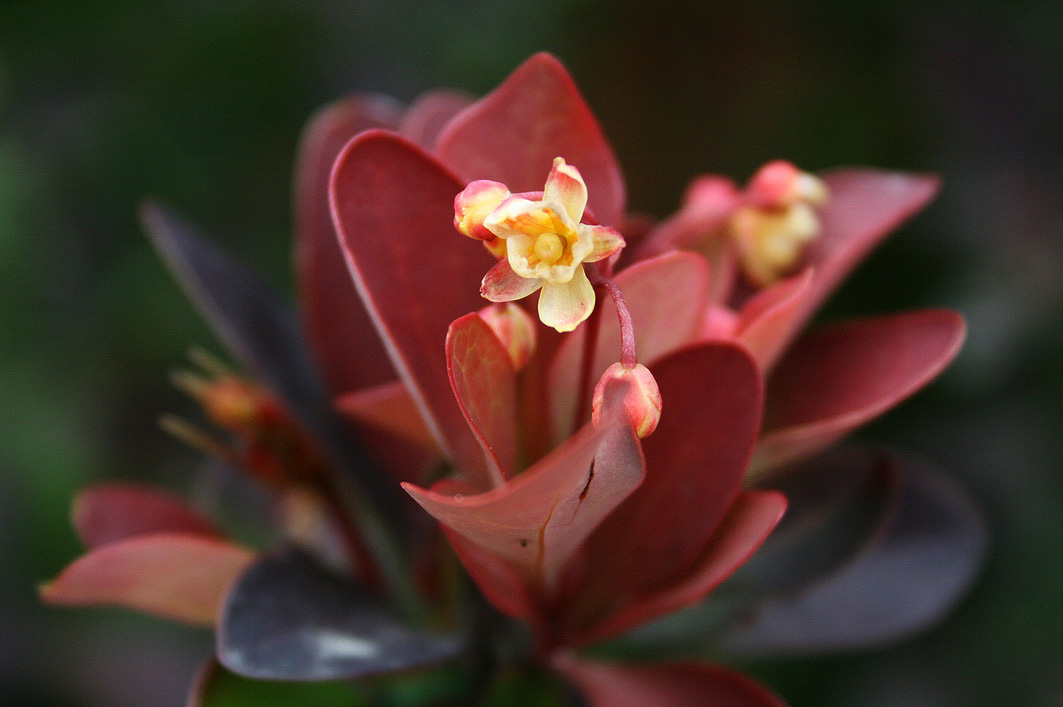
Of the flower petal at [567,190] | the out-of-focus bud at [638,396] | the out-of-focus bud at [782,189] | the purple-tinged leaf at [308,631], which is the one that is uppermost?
the flower petal at [567,190]

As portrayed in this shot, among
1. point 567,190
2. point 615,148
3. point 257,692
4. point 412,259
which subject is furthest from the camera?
point 615,148

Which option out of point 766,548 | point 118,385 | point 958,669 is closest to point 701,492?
point 766,548

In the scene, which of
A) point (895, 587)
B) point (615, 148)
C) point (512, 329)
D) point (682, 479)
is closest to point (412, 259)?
point (512, 329)

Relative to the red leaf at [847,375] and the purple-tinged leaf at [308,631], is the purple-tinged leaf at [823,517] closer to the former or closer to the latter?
the red leaf at [847,375]

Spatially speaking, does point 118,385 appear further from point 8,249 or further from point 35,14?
point 35,14

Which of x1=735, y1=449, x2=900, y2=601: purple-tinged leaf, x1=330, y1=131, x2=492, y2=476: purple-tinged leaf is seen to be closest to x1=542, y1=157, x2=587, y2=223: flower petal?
x1=330, y1=131, x2=492, y2=476: purple-tinged leaf

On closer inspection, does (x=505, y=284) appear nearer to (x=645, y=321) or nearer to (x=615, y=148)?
(x=645, y=321)

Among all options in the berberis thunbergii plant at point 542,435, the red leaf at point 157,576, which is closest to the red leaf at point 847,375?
the berberis thunbergii plant at point 542,435

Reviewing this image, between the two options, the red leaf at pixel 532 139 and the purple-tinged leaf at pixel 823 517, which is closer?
the red leaf at pixel 532 139
